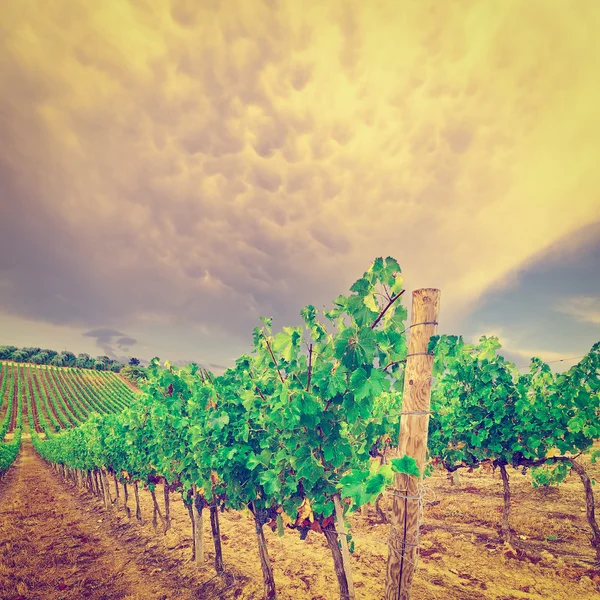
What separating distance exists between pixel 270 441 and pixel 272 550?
5.57 metres

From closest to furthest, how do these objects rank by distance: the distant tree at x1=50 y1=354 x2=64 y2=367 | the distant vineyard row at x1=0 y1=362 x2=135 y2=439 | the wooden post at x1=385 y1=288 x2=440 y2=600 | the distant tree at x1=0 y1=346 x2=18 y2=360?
the wooden post at x1=385 y1=288 x2=440 y2=600, the distant vineyard row at x1=0 y1=362 x2=135 y2=439, the distant tree at x1=0 y1=346 x2=18 y2=360, the distant tree at x1=50 y1=354 x2=64 y2=367

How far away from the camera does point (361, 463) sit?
540cm

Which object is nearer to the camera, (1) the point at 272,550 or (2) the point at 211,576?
(2) the point at 211,576

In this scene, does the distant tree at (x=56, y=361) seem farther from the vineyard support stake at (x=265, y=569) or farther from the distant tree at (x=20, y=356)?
the vineyard support stake at (x=265, y=569)

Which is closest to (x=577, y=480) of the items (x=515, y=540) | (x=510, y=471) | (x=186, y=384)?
(x=510, y=471)

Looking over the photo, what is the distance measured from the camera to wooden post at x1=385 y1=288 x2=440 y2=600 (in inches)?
110

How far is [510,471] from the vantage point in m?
18.5

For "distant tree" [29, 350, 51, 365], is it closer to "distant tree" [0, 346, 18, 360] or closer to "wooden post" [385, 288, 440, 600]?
"distant tree" [0, 346, 18, 360]

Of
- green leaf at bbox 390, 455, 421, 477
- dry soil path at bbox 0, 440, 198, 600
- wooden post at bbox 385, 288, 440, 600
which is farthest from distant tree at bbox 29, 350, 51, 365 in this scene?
green leaf at bbox 390, 455, 421, 477

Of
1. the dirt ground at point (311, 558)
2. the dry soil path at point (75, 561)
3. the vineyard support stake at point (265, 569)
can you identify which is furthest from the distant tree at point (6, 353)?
the vineyard support stake at point (265, 569)

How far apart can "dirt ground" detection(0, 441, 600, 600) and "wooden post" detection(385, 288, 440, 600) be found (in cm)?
229

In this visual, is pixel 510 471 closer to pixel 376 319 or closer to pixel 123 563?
pixel 123 563

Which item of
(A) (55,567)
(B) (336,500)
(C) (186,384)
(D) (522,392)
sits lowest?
(A) (55,567)

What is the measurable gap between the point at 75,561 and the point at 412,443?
11.1 metres
